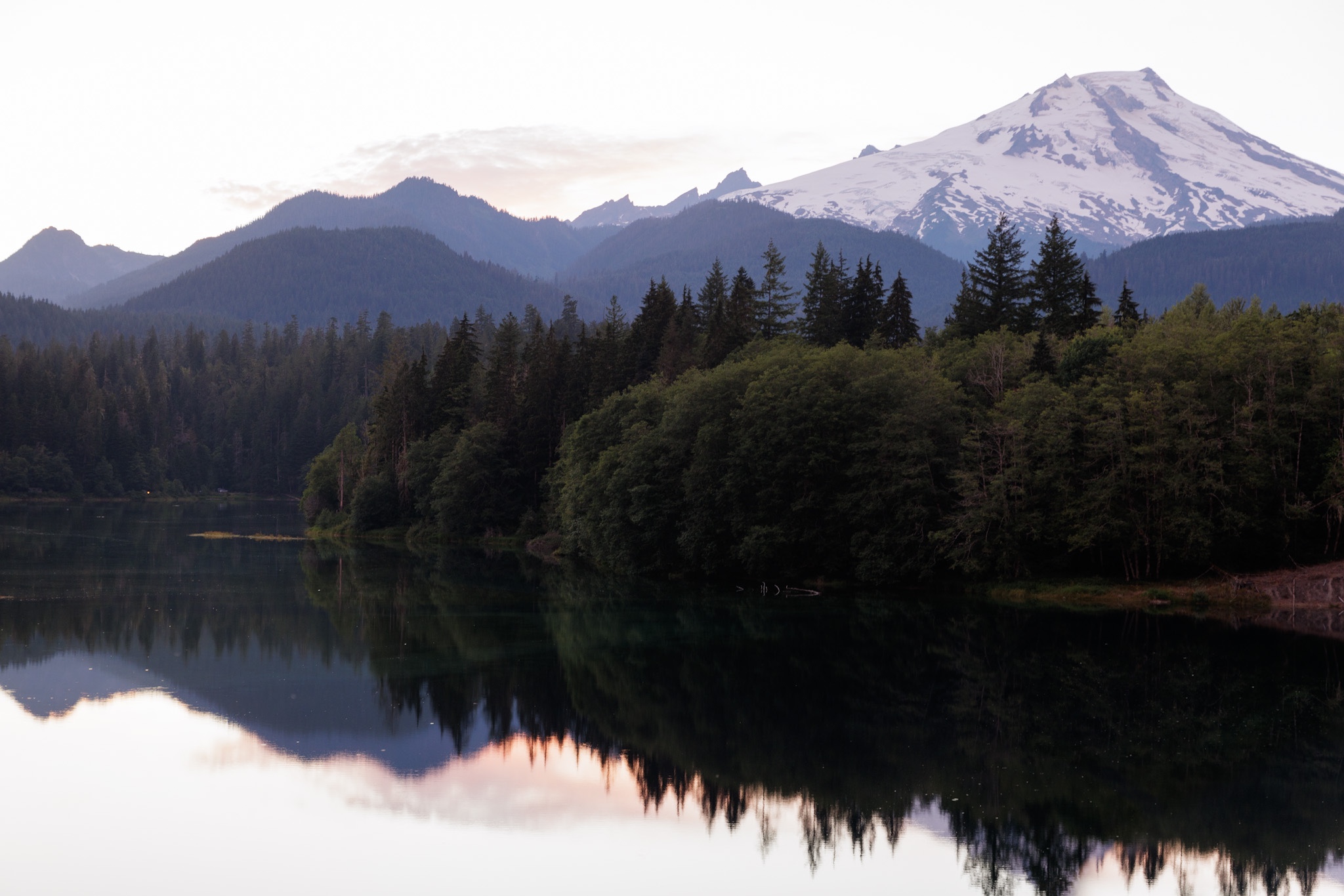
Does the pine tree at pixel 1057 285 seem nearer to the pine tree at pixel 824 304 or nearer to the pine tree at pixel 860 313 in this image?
the pine tree at pixel 860 313

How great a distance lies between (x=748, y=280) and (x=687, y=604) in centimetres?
4975

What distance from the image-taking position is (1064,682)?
38.5 meters

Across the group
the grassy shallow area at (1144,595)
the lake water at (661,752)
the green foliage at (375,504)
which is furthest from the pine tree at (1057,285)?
the green foliage at (375,504)

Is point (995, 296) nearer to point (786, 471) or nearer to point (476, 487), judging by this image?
point (786, 471)

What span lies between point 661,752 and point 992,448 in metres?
38.8

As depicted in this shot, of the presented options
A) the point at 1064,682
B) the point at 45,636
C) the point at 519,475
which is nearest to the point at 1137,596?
the point at 1064,682

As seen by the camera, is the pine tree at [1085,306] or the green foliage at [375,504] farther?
the green foliage at [375,504]

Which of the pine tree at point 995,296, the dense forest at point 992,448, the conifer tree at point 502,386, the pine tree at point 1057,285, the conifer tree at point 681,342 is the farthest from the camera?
the conifer tree at point 502,386

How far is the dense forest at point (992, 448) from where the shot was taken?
58.8 meters

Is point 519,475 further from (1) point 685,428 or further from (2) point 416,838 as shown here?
(2) point 416,838

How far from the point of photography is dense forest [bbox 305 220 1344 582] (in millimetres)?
58812

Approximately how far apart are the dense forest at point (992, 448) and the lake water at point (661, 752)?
8.51m

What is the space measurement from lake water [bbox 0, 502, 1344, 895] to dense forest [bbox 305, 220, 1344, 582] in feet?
27.9

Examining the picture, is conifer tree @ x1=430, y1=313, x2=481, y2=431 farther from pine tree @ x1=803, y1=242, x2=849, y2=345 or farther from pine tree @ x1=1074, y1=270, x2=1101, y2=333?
pine tree @ x1=1074, y1=270, x2=1101, y2=333
